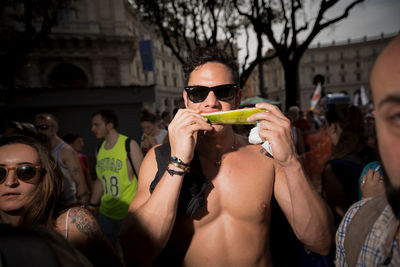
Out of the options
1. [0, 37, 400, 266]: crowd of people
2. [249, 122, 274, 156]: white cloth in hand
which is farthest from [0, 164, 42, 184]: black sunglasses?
[249, 122, 274, 156]: white cloth in hand

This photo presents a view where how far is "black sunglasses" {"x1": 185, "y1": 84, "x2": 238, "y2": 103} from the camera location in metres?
1.87

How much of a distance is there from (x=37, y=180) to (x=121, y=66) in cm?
2786

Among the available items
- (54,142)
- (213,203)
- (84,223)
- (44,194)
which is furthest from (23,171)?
(54,142)

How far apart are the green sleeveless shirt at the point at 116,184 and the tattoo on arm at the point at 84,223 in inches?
80.8

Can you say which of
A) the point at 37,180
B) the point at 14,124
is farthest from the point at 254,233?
the point at 14,124

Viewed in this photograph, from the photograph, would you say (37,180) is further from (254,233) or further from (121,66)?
(121,66)

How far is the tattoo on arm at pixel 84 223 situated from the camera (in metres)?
1.66

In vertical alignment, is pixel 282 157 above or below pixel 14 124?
below

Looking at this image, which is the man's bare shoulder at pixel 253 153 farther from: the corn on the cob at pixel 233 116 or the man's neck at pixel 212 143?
the corn on the cob at pixel 233 116

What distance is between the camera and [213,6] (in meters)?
14.4

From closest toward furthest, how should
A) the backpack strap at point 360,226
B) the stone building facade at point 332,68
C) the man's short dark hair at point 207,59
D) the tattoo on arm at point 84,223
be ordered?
the backpack strap at point 360,226
the tattoo on arm at point 84,223
the man's short dark hair at point 207,59
the stone building facade at point 332,68

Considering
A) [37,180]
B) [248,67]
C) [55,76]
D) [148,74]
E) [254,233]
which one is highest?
[148,74]

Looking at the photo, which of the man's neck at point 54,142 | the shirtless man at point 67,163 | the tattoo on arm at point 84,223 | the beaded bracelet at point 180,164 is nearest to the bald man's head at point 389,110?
the beaded bracelet at point 180,164

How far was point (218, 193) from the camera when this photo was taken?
1.85m
